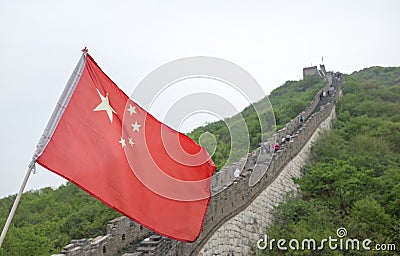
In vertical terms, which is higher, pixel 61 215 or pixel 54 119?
pixel 61 215

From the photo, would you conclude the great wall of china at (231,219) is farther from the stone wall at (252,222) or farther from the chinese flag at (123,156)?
the chinese flag at (123,156)

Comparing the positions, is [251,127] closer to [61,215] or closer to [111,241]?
[61,215]

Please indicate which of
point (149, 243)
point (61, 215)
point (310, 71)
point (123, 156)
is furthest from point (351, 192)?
point (310, 71)

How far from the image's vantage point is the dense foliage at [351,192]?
11953 mm

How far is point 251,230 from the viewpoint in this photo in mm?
12594

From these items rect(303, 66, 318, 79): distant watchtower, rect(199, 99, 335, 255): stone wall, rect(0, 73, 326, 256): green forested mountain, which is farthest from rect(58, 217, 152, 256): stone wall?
rect(303, 66, 318, 79): distant watchtower

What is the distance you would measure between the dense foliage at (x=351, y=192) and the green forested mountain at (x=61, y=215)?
494cm

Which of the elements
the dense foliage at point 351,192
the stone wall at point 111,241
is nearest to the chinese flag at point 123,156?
the stone wall at point 111,241

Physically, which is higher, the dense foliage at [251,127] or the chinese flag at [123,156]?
the dense foliage at [251,127]

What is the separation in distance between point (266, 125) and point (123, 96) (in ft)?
69.1

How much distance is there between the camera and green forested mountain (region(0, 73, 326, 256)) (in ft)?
44.2

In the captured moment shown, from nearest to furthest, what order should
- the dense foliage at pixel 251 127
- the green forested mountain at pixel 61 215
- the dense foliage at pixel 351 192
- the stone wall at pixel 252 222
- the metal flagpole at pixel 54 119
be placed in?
the metal flagpole at pixel 54 119 → the stone wall at pixel 252 222 → the dense foliage at pixel 351 192 → the green forested mountain at pixel 61 215 → the dense foliage at pixel 251 127

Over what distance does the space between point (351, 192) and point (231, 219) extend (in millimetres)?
4609

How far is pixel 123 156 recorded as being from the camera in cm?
636
